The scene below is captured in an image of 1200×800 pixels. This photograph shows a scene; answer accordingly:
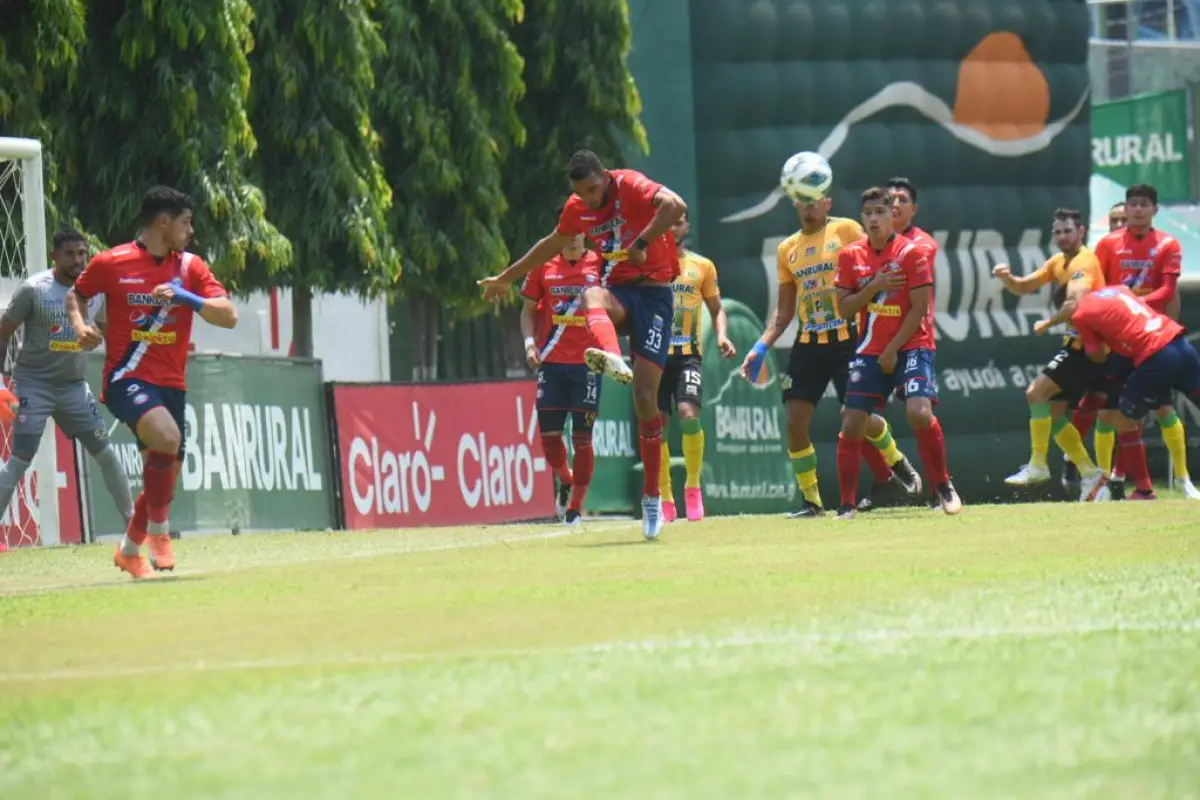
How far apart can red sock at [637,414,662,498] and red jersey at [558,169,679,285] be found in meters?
0.85

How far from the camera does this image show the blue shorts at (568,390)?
1711 cm

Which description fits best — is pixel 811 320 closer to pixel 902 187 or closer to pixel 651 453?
pixel 902 187

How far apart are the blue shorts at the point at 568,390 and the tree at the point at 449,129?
11.1 meters

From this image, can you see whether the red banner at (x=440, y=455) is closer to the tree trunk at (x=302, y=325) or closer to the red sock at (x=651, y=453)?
the tree trunk at (x=302, y=325)

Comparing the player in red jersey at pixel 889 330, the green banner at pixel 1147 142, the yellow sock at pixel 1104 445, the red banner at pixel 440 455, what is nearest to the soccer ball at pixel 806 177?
the player in red jersey at pixel 889 330

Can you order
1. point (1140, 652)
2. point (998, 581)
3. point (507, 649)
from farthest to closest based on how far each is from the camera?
point (998, 581), point (507, 649), point (1140, 652)

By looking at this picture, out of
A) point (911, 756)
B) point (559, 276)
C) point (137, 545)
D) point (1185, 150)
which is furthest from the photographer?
point (1185, 150)

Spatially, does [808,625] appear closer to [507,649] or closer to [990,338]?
[507,649]

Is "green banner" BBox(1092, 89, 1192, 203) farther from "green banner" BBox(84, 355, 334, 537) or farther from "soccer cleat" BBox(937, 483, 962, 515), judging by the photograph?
"soccer cleat" BBox(937, 483, 962, 515)

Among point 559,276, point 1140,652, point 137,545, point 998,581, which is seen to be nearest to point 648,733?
point 1140,652

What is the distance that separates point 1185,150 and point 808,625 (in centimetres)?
3516

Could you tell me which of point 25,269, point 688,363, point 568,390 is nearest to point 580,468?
point 568,390

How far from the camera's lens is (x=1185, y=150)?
1622 inches

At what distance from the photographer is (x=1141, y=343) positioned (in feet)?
55.1
